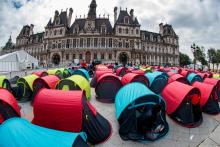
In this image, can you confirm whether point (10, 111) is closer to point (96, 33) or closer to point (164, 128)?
point (164, 128)

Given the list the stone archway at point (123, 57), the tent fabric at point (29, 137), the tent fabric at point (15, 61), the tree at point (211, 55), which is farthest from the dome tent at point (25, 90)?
the tree at point (211, 55)

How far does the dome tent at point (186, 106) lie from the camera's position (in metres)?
8.88

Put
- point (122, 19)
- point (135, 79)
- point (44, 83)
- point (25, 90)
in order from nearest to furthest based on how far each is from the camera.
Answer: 1. point (44, 83)
2. point (25, 90)
3. point (135, 79)
4. point (122, 19)

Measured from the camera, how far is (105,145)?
734 centimetres

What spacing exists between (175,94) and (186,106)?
2.67 feet

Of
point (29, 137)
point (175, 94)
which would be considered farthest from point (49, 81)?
point (175, 94)

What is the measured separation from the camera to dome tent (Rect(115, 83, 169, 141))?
7.74m

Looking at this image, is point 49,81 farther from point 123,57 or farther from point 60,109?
point 123,57

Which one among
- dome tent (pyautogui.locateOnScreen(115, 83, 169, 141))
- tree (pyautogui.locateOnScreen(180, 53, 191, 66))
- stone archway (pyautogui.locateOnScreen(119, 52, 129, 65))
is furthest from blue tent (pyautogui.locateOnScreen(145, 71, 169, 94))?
tree (pyautogui.locateOnScreen(180, 53, 191, 66))

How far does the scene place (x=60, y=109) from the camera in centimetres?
697

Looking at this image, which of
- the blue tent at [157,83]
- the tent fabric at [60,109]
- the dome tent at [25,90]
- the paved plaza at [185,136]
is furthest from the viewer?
the blue tent at [157,83]

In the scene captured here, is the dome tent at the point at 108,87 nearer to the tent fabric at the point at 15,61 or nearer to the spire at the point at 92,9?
the tent fabric at the point at 15,61

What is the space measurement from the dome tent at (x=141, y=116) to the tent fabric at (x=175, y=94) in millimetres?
1348

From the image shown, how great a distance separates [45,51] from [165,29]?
2142 inches
